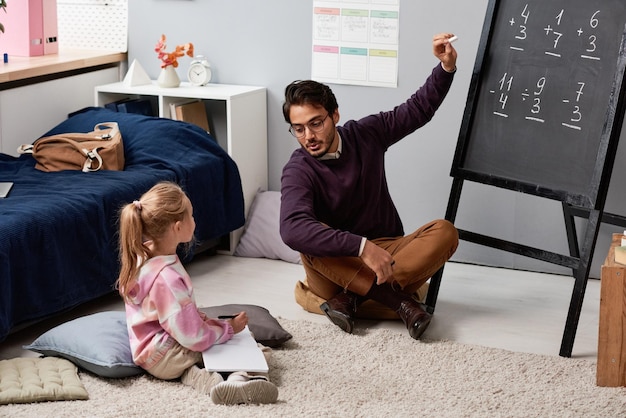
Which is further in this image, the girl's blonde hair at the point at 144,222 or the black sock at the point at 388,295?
the black sock at the point at 388,295

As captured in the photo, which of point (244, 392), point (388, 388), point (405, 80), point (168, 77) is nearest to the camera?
point (244, 392)

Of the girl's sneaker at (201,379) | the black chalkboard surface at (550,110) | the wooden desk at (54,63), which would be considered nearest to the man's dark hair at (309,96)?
the black chalkboard surface at (550,110)

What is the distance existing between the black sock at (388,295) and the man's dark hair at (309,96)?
59 centimetres

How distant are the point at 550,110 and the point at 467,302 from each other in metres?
0.77

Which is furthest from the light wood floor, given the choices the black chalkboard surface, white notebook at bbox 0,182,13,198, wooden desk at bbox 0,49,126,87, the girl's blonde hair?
wooden desk at bbox 0,49,126,87

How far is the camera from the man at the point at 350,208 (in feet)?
9.95

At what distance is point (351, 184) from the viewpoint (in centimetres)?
315

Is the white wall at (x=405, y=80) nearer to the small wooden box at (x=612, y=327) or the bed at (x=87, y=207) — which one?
the bed at (x=87, y=207)

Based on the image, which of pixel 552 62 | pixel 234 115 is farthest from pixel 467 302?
pixel 234 115

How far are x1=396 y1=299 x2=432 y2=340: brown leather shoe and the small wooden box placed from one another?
0.57m

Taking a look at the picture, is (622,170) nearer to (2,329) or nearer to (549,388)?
(549,388)

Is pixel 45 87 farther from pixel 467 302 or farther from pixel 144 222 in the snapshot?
pixel 467 302

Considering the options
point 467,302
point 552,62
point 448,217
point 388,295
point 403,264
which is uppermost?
point 552,62

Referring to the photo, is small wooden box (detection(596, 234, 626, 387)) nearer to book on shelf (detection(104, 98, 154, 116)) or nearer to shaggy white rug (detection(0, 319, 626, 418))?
shaggy white rug (detection(0, 319, 626, 418))
